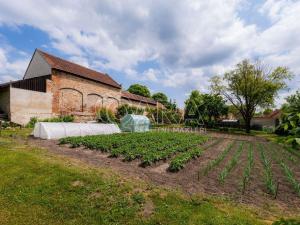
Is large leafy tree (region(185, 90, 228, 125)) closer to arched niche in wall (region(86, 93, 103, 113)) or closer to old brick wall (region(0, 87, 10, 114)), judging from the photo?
arched niche in wall (region(86, 93, 103, 113))

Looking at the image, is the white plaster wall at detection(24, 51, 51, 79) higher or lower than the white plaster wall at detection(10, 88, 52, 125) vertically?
higher

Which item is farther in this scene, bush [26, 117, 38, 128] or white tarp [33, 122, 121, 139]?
bush [26, 117, 38, 128]

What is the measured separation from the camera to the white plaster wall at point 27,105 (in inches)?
680

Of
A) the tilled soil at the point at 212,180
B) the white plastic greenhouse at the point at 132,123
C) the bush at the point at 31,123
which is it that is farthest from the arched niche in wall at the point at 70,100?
the tilled soil at the point at 212,180

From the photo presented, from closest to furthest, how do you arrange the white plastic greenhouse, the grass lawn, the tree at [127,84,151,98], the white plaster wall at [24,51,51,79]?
the grass lawn, the white plastic greenhouse, the white plaster wall at [24,51,51,79], the tree at [127,84,151,98]

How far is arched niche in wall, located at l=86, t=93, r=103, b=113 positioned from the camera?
26.0 meters

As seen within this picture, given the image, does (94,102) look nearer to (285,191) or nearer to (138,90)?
(285,191)

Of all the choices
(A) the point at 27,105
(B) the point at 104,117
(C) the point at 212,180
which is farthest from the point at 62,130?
(B) the point at 104,117

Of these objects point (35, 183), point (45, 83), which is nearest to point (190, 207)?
point (35, 183)

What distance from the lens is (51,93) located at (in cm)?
2088

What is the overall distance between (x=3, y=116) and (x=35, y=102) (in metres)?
2.97

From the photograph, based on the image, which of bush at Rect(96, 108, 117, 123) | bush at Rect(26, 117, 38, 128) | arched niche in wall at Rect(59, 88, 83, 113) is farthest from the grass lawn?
bush at Rect(96, 108, 117, 123)

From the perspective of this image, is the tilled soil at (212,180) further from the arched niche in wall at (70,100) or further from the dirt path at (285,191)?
the arched niche in wall at (70,100)

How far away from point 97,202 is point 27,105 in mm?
17391
